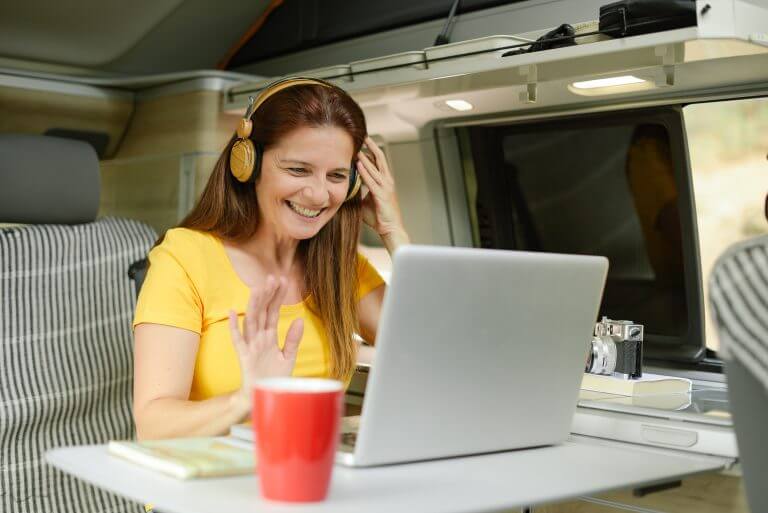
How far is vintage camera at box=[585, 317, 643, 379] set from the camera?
1703mm

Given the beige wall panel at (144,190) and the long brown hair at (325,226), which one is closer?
the long brown hair at (325,226)

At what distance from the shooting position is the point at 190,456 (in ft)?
3.48

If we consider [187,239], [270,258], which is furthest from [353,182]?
[187,239]

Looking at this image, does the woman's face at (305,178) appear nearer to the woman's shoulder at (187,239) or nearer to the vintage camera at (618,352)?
the woman's shoulder at (187,239)

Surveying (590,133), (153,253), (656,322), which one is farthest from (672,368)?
(153,253)

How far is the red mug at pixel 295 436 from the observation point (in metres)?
0.89

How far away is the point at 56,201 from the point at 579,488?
1.35 metres

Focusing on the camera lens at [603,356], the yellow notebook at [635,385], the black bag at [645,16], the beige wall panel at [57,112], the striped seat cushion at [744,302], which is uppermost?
the beige wall panel at [57,112]

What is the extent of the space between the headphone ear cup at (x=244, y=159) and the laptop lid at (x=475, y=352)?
0.68 metres

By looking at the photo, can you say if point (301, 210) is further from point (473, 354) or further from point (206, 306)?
point (473, 354)

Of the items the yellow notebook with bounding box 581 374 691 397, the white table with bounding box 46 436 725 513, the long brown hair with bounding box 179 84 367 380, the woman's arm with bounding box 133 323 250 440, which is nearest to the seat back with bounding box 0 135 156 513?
the long brown hair with bounding box 179 84 367 380

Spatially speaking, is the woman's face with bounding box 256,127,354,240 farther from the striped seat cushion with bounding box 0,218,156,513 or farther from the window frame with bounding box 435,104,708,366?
the window frame with bounding box 435,104,708,366

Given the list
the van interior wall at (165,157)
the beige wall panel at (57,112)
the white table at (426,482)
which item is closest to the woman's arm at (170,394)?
the white table at (426,482)

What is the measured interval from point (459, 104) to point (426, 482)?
1239 mm
